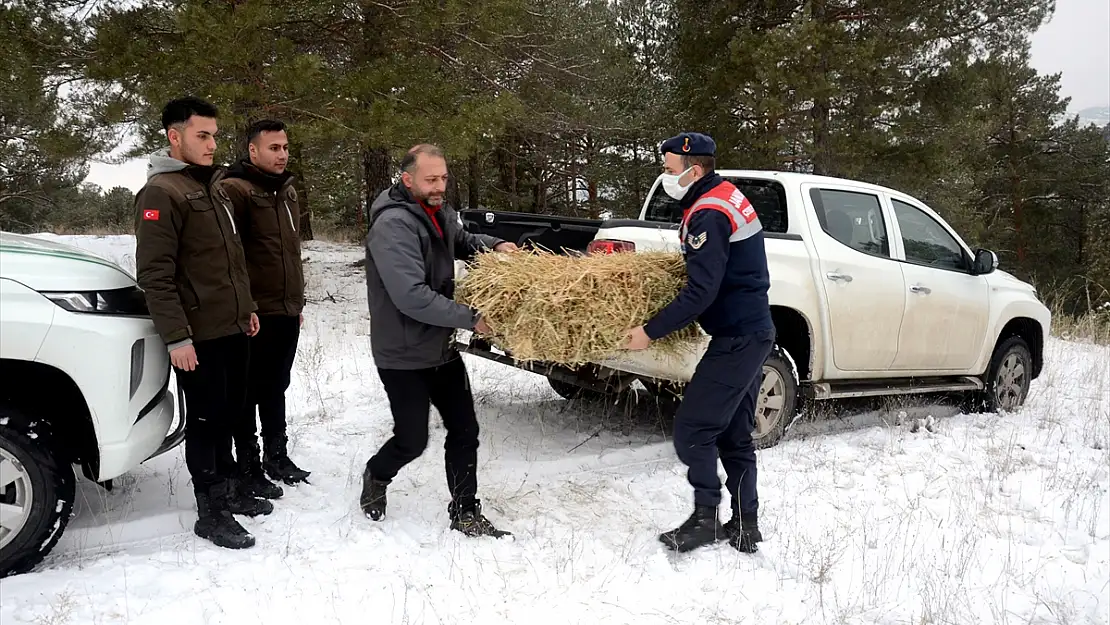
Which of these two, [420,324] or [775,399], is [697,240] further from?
[775,399]

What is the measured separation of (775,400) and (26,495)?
4.16m

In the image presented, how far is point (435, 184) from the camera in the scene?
3.40 metres

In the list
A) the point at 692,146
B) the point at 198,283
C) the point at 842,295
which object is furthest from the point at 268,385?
the point at 842,295

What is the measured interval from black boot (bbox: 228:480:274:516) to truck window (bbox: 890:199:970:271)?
4731 mm

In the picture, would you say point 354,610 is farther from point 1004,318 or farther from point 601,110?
point 601,110

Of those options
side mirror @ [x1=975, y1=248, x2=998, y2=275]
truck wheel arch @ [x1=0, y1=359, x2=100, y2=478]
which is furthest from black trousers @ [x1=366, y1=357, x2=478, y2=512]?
side mirror @ [x1=975, y1=248, x2=998, y2=275]

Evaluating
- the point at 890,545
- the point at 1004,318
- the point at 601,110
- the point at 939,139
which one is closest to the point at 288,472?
the point at 890,545

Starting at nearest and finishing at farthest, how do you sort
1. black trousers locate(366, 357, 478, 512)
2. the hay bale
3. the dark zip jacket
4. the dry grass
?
the dark zip jacket → the hay bale → black trousers locate(366, 357, 478, 512) → the dry grass

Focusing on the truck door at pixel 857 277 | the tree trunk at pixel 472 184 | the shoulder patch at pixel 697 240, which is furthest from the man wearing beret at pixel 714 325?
the tree trunk at pixel 472 184

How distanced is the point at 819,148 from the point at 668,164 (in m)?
11.6

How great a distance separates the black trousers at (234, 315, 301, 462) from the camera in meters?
3.96

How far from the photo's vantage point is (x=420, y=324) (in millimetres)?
3391

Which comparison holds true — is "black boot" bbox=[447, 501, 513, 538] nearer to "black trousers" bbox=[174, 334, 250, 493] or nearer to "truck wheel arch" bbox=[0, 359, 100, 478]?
"black trousers" bbox=[174, 334, 250, 493]

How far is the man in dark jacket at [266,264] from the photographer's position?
12.8 ft
